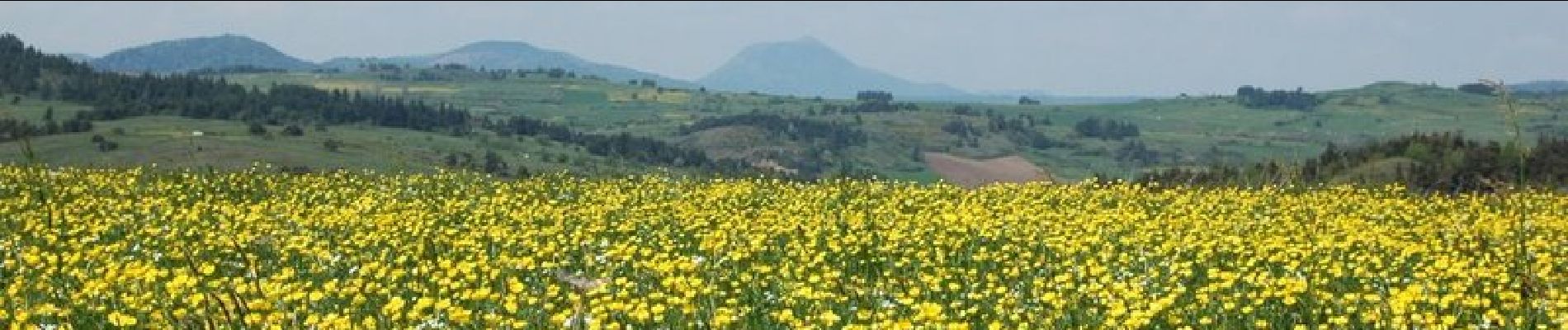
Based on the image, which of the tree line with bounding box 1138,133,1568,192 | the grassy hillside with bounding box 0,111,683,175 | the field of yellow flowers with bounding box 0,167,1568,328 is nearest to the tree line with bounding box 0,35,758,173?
the grassy hillside with bounding box 0,111,683,175

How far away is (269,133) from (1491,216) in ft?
374

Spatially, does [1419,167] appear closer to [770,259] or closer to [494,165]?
[770,259]

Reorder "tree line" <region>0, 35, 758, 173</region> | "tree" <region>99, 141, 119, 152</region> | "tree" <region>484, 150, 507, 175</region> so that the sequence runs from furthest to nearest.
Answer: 1. "tree line" <region>0, 35, 758, 173</region>
2. "tree" <region>99, 141, 119, 152</region>
3. "tree" <region>484, 150, 507, 175</region>

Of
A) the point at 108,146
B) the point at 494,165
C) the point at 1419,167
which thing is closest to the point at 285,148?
the point at 108,146

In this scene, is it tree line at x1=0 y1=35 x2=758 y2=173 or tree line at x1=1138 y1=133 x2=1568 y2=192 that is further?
tree line at x1=0 y1=35 x2=758 y2=173

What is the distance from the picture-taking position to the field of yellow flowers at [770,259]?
8570 mm

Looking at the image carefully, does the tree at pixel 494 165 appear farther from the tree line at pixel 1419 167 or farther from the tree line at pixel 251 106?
the tree line at pixel 1419 167

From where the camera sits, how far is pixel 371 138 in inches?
5138

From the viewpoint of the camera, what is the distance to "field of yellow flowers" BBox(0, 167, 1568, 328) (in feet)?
28.1

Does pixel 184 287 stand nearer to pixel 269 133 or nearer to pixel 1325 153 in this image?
pixel 1325 153

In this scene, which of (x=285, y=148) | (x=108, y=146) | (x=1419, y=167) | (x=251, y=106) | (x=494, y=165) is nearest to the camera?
(x=1419, y=167)

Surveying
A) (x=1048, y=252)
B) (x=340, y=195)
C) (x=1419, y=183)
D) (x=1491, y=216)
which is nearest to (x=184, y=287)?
(x=1048, y=252)

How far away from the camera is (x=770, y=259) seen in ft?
41.7

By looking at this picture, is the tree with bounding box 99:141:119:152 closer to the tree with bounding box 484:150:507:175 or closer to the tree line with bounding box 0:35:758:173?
the tree with bounding box 484:150:507:175
